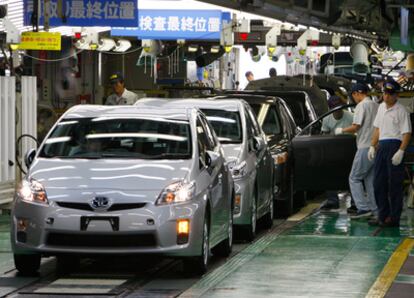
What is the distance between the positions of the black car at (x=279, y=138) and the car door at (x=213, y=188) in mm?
5192

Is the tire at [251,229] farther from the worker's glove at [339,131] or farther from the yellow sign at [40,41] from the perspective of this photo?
the yellow sign at [40,41]

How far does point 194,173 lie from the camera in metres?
13.2

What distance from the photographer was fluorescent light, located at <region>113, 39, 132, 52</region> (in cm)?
3600

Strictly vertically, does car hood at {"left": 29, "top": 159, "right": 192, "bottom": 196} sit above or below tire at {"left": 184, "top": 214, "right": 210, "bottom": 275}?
above

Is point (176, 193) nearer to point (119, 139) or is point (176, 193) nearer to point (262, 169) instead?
point (119, 139)

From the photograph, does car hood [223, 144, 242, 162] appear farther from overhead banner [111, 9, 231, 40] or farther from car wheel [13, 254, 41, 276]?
overhead banner [111, 9, 231, 40]

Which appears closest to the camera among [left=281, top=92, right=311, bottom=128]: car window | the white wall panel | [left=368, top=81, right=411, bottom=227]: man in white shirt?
[left=368, top=81, right=411, bottom=227]: man in white shirt

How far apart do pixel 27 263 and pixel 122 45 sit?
23609 millimetres

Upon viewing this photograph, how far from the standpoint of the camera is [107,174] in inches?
512

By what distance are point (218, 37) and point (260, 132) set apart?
15.7 m

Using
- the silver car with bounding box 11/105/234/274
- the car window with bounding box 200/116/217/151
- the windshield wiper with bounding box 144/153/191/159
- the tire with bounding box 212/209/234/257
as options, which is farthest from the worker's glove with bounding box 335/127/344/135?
the windshield wiper with bounding box 144/153/191/159

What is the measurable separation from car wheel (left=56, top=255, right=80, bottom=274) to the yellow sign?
874cm

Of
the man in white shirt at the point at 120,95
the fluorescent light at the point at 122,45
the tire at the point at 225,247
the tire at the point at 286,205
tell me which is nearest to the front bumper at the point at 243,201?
the tire at the point at 225,247

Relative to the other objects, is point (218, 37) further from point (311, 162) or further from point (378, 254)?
point (378, 254)
